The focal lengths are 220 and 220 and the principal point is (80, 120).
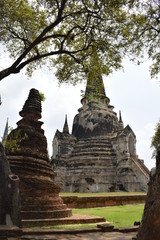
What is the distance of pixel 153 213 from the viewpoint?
272 centimetres

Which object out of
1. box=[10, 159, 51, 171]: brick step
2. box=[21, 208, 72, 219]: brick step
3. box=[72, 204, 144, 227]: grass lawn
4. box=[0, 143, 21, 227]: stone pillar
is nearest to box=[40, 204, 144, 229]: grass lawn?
box=[72, 204, 144, 227]: grass lawn

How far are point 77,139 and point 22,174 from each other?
21.3 meters

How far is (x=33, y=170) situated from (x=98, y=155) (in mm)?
17390

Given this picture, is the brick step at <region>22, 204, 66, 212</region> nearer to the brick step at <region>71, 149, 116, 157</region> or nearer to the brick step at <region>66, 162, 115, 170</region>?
the brick step at <region>66, 162, 115, 170</region>

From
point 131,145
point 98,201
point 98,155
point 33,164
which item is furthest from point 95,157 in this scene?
point 33,164

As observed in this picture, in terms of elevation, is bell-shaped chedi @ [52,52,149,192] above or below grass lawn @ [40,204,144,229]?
above

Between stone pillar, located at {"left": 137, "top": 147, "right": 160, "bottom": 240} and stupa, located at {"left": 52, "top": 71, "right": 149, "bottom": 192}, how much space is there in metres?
17.8

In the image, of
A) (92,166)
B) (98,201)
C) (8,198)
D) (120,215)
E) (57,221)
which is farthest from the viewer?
(92,166)

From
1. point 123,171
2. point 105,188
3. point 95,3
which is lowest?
point 105,188

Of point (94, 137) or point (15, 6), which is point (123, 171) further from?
point (15, 6)

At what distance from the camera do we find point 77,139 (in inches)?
1153

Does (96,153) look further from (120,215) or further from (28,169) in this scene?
(28,169)

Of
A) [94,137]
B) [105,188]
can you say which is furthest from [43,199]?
[94,137]

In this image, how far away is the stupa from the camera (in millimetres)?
23266
